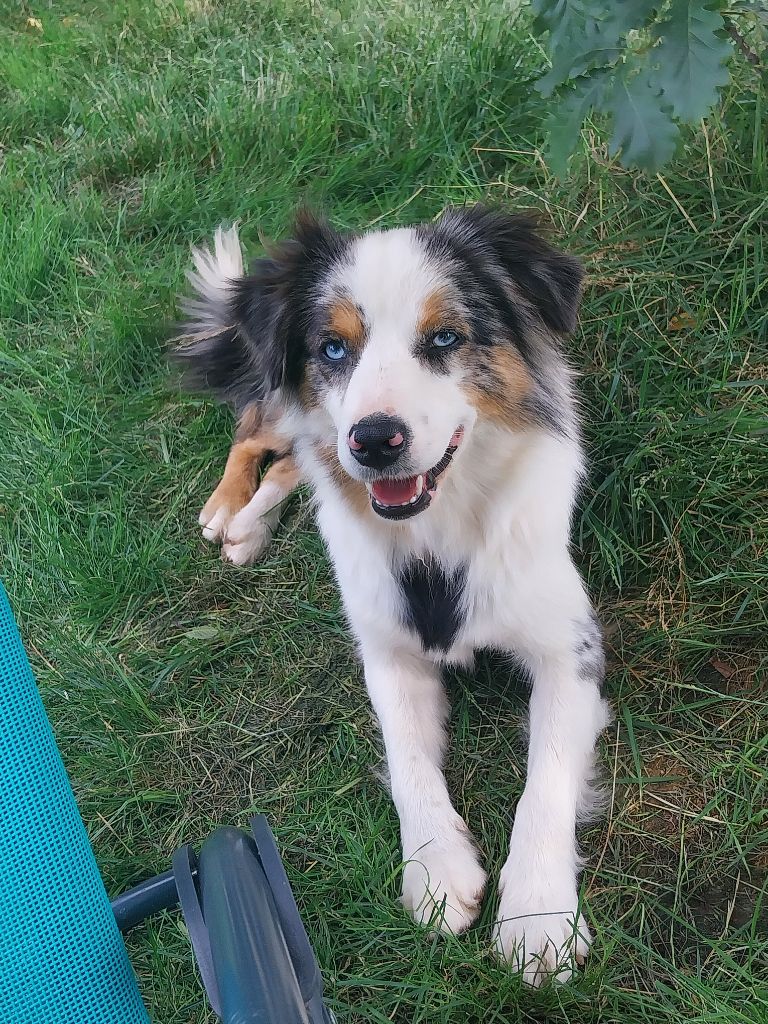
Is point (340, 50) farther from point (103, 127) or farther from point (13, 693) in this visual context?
point (13, 693)

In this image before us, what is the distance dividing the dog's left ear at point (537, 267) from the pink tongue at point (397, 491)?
0.59 meters

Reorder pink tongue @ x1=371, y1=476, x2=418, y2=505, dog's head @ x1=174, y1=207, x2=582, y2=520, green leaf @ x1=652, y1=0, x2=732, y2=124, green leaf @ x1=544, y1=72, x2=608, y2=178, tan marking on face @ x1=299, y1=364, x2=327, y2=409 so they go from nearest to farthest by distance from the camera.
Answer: green leaf @ x1=652, y1=0, x2=732, y2=124 < green leaf @ x1=544, y1=72, x2=608, y2=178 < dog's head @ x1=174, y1=207, x2=582, y2=520 < pink tongue @ x1=371, y1=476, x2=418, y2=505 < tan marking on face @ x1=299, y1=364, x2=327, y2=409

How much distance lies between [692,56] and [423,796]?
65.6 inches

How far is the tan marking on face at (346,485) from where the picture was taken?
222 cm

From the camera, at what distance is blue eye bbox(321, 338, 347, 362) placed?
2.15 m

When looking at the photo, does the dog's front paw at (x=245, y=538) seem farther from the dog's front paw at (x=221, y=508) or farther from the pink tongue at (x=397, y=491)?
the pink tongue at (x=397, y=491)

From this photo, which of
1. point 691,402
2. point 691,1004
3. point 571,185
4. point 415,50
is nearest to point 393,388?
Result: point 691,402

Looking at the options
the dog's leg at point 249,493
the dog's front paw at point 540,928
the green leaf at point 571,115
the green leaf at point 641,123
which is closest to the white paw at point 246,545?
the dog's leg at point 249,493

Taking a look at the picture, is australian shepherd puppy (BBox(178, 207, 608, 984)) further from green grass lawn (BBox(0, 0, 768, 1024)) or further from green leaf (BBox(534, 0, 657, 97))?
green leaf (BBox(534, 0, 657, 97))

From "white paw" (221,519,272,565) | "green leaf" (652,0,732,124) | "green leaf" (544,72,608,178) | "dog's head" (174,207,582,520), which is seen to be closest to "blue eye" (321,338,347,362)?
"dog's head" (174,207,582,520)

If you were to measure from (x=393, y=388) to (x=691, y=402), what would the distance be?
48.1 inches

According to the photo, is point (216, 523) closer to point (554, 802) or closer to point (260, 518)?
point (260, 518)

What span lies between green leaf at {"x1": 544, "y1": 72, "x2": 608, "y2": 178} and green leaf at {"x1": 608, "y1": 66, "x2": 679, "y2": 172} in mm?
34

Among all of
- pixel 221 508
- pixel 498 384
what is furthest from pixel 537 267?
pixel 221 508
